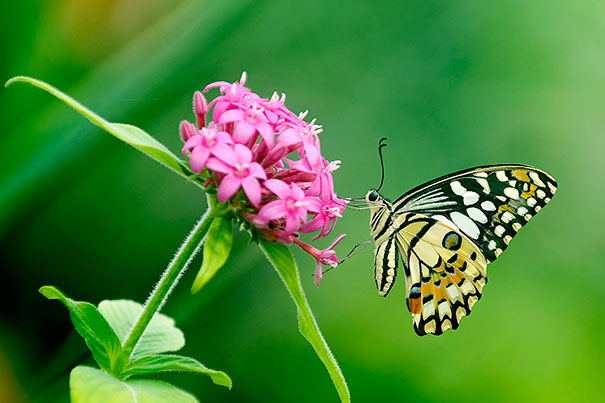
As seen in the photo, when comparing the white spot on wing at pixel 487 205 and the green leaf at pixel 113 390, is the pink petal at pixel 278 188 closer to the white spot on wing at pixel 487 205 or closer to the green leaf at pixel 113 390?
the green leaf at pixel 113 390

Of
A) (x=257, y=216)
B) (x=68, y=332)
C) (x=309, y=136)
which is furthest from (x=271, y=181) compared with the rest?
(x=68, y=332)

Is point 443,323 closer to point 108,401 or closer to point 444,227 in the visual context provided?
point 444,227

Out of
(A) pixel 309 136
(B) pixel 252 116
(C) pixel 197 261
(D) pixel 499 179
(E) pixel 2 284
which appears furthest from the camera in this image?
(C) pixel 197 261

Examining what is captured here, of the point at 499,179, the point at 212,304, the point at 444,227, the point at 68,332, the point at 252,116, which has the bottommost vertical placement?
the point at 68,332

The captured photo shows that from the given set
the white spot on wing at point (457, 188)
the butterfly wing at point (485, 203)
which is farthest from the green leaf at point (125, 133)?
the white spot on wing at point (457, 188)

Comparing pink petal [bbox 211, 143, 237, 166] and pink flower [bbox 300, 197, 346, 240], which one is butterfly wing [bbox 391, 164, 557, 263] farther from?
pink petal [bbox 211, 143, 237, 166]

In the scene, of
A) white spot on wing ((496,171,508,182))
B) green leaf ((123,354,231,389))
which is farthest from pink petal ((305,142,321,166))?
white spot on wing ((496,171,508,182))
